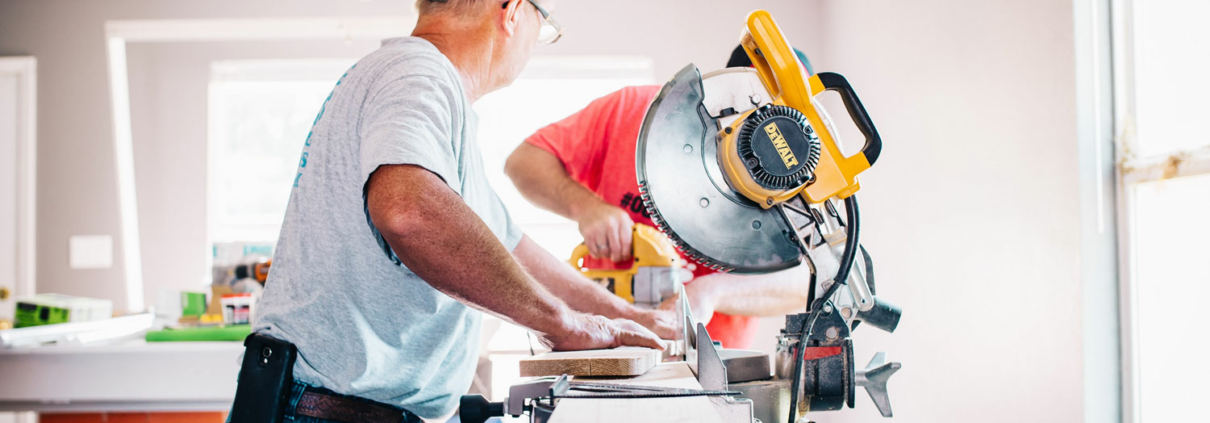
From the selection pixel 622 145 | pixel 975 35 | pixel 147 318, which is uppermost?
pixel 975 35

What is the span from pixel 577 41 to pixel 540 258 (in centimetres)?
264

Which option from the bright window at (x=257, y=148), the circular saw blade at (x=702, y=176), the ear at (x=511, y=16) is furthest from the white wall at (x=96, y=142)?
the circular saw blade at (x=702, y=176)

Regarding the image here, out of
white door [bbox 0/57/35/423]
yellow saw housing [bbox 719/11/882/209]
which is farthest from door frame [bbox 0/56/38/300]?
yellow saw housing [bbox 719/11/882/209]

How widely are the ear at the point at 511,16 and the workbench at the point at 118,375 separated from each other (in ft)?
4.90

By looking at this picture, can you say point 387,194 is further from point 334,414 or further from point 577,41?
point 577,41

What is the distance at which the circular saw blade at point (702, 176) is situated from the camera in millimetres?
871

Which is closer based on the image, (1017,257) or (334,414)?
(334,414)

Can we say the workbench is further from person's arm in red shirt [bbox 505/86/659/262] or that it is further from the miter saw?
the miter saw

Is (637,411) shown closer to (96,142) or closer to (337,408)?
(337,408)

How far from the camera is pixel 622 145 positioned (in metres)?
1.86

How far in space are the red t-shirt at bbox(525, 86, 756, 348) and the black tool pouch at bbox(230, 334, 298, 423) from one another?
91 cm

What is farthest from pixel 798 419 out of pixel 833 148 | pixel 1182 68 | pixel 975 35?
pixel 975 35

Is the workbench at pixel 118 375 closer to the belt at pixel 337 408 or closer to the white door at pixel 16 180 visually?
the belt at pixel 337 408

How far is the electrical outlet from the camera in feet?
12.6
